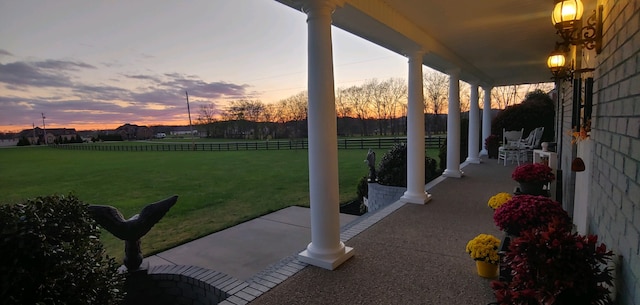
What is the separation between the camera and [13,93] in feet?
17.9

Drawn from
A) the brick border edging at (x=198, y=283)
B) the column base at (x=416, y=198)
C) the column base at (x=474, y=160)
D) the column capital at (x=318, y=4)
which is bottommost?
the brick border edging at (x=198, y=283)

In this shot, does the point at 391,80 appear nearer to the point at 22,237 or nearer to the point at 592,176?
the point at 592,176

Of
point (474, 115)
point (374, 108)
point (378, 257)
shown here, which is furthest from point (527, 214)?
point (374, 108)

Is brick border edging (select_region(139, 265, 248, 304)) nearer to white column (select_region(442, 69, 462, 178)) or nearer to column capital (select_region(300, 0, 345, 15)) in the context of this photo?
column capital (select_region(300, 0, 345, 15))

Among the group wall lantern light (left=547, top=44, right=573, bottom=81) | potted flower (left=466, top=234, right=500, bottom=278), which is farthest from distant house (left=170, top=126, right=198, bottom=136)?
potted flower (left=466, top=234, right=500, bottom=278)

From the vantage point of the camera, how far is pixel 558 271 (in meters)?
1.48

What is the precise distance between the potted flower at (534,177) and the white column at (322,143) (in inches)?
96.9

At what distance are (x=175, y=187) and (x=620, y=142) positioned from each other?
14055mm

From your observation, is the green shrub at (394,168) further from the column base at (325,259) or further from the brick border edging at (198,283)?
the brick border edging at (198,283)

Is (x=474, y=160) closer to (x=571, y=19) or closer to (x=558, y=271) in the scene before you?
(x=571, y=19)

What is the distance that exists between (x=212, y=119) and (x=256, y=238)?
2124 centimetres

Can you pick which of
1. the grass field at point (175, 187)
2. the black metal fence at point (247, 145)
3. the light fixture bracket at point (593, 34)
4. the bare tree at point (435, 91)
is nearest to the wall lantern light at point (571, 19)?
the light fixture bracket at point (593, 34)

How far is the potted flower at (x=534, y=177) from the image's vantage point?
3.85 m

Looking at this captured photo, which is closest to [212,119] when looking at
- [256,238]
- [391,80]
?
[391,80]
